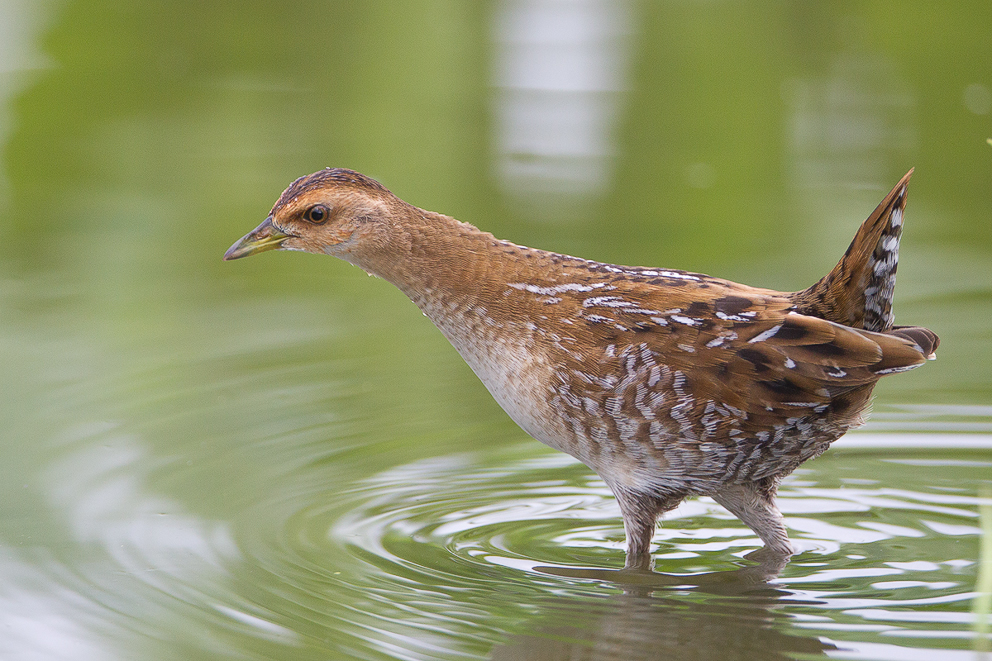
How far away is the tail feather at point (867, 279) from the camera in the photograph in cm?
449

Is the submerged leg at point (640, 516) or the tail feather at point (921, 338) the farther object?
the submerged leg at point (640, 516)

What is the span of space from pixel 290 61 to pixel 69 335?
629 cm

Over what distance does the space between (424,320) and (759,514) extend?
10.1 ft

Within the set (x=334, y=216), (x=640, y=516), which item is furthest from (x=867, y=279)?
(x=334, y=216)

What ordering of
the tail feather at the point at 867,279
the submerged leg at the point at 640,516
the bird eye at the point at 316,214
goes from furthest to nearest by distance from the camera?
the bird eye at the point at 316,214, the submerged leg at the point at 640,516, the tail feather at the point at 867,279

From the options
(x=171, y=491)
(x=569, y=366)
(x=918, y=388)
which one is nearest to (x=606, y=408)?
(x=569, y=366)

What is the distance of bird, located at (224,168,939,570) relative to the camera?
4570 millimetres

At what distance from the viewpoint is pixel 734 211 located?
9.31 m

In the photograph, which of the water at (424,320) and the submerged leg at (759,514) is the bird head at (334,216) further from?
the submerged leg at (759,514)

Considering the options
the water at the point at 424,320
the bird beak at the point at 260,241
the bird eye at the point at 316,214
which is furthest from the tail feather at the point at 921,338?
the bird beak at the point at 260,241

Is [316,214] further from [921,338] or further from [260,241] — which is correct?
[921,338]

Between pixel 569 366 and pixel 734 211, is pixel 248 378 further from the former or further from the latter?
pixel 734 211

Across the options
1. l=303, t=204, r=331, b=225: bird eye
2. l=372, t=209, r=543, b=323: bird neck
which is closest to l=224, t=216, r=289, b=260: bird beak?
l=303, t=204, r=331, b=225: bird eye

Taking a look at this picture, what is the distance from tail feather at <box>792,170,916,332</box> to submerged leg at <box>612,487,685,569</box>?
0.85 m
